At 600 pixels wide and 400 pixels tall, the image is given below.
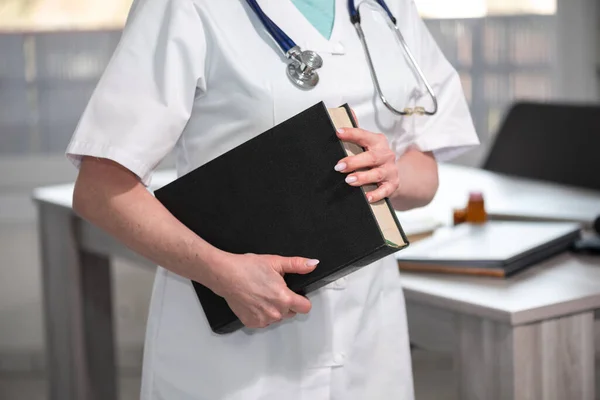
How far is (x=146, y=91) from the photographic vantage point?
3.68 feet

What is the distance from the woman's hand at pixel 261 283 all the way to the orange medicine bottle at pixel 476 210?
0.96 m

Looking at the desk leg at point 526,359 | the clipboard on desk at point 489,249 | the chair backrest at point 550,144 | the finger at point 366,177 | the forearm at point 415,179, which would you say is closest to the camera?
the finger at point 366,177

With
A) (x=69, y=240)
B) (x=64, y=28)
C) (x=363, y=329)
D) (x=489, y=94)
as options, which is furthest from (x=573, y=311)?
(x=64, y=28)

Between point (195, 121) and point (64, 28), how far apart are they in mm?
2995

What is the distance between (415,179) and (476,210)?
686mm

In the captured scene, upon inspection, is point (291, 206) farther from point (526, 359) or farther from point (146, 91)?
point (526, 359)

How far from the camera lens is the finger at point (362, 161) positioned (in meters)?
1.09

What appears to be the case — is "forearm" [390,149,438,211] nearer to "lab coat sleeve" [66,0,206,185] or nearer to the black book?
the black book

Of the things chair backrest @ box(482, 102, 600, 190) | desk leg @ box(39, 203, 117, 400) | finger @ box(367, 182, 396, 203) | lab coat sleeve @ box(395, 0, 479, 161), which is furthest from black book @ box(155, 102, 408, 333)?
chair backrest @ box(482, 102, 600, 190)

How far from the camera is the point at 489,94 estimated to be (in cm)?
404

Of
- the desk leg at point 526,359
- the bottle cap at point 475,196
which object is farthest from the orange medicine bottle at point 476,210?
the desk leg at point 526,359

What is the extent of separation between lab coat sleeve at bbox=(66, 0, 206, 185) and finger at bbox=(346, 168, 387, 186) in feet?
0.69

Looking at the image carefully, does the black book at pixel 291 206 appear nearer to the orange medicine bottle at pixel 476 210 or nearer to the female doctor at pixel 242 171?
the female doctor at pixel 242 171

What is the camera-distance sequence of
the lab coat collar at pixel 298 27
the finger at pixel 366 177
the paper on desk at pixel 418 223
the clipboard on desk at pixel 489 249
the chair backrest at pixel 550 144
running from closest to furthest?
the finger at pixel 366 177, the lab coat collar at pixel 298 27, the clipboard on desk at pixel 489 249, the paper on desk at pixel 418 223, the chair backrest at pixel 550 144
